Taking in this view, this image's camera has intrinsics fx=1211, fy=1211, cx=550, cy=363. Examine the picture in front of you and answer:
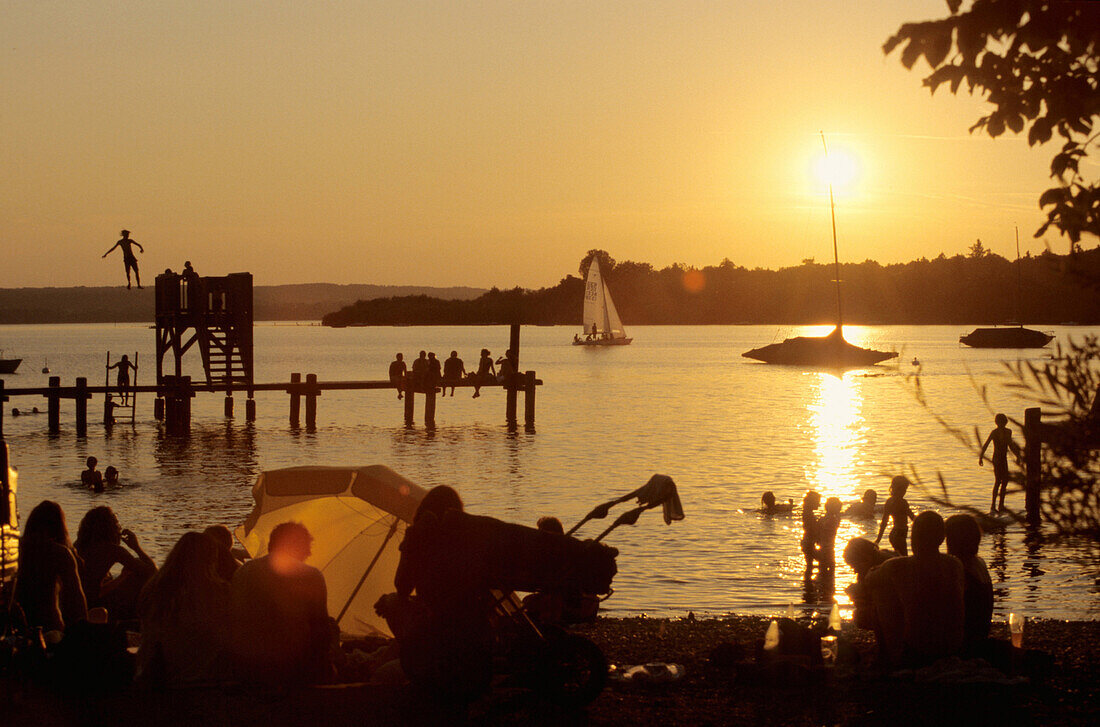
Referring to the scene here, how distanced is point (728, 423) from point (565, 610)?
4602 cm

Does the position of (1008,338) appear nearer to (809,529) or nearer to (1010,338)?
(1010,338)

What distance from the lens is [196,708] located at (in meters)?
7.52

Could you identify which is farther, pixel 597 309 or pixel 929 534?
pixel 597 309

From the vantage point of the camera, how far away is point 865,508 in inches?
909

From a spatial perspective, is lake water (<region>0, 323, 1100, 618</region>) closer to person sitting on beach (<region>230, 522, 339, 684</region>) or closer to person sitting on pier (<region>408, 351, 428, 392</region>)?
person sitting on pier (<region>408, 351, 428, 392</region>)

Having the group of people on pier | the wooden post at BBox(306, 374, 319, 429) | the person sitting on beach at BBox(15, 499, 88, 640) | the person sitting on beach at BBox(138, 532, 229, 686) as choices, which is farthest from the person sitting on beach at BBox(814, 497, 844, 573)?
the wooden post at BBox(306, 374, 319, 429)

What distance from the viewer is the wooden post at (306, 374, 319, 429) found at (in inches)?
1729

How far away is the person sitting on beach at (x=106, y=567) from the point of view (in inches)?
372

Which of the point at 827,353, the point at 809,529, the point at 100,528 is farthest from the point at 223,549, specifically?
the point at 827,353

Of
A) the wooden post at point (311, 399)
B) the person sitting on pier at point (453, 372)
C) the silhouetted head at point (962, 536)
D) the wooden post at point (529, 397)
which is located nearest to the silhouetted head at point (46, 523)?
the silhouetted head at point (962, 536)

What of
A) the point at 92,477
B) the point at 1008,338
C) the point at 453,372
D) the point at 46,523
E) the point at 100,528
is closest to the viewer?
the point at 46,523

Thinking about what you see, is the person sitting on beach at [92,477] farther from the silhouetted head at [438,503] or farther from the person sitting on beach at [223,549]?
the silhouetted head at [438,503]

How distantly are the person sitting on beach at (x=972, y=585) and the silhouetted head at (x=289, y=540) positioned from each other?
170 inches

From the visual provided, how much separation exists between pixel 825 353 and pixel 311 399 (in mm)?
68511
